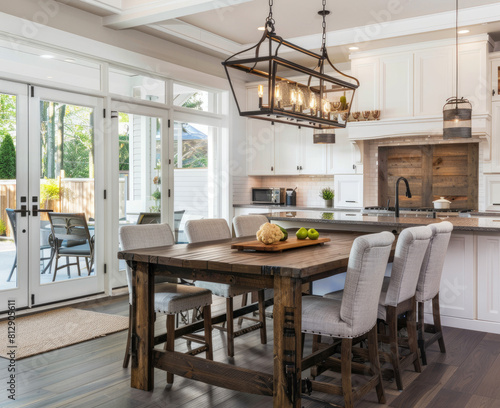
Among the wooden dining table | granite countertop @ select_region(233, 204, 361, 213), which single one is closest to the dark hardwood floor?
the wooden dining table

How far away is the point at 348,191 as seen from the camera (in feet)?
23.0

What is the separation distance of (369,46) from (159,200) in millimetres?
3145

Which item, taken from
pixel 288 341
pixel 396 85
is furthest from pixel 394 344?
pixel 396 85

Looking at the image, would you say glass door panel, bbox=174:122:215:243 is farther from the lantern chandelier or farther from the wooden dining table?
the wooden dining table

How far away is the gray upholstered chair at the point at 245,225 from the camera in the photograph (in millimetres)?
4492

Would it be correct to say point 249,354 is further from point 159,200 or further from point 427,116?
point 427,116

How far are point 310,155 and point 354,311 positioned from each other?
4.95 meters

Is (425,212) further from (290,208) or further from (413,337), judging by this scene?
(413,337)

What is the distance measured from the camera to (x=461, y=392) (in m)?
3.01

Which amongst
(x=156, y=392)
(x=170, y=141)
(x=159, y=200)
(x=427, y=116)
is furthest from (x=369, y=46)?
(x=156, y=392)

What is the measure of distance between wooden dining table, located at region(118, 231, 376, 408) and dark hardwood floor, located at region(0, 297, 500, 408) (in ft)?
0.53

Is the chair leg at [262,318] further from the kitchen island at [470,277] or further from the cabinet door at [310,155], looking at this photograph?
the cabinet door at [310,155]

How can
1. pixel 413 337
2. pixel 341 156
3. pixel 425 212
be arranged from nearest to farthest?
pixel 413 337 → pixel 425 212 → pixel 341 156

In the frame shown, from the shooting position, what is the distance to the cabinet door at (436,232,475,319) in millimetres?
4285
